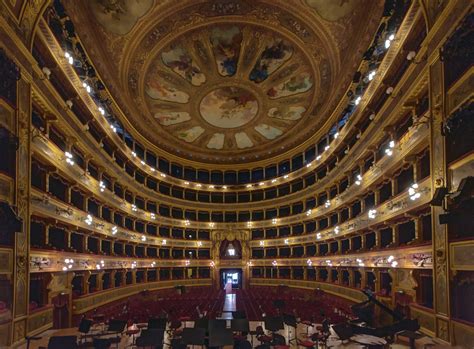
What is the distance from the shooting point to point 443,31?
11.7 metres

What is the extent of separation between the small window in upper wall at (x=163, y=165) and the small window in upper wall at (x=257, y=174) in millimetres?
9869

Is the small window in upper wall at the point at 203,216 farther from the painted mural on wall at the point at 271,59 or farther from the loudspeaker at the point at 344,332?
the loudspeaker at the point at 344,332

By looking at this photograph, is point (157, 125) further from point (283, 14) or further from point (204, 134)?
point (283, 14)

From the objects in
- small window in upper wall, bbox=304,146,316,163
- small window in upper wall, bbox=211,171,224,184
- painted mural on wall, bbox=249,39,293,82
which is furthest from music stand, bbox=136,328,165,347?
small window in upper wall, bbox=211,171,224,184

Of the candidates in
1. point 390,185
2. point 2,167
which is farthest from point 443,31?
point 2,167

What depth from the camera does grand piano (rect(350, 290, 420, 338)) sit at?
1145 cm

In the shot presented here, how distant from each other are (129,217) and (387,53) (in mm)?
23879

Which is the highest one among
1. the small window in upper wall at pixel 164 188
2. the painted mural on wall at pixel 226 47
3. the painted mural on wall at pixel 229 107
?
the painted mural on wall at pixel 226 47

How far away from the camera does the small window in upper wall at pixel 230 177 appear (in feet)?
144

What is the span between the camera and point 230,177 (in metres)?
44.1

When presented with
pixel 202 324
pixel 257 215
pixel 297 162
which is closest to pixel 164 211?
pixel 257 215

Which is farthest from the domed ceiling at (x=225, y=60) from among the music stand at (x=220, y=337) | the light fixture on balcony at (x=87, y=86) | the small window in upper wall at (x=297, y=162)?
the music stand at (x=220, y=337)

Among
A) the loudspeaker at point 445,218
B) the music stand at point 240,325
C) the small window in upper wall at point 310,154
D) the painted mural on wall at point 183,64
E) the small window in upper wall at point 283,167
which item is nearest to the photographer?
the loudspeaker at point 445,218

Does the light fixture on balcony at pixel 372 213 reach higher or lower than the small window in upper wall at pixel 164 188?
lower
